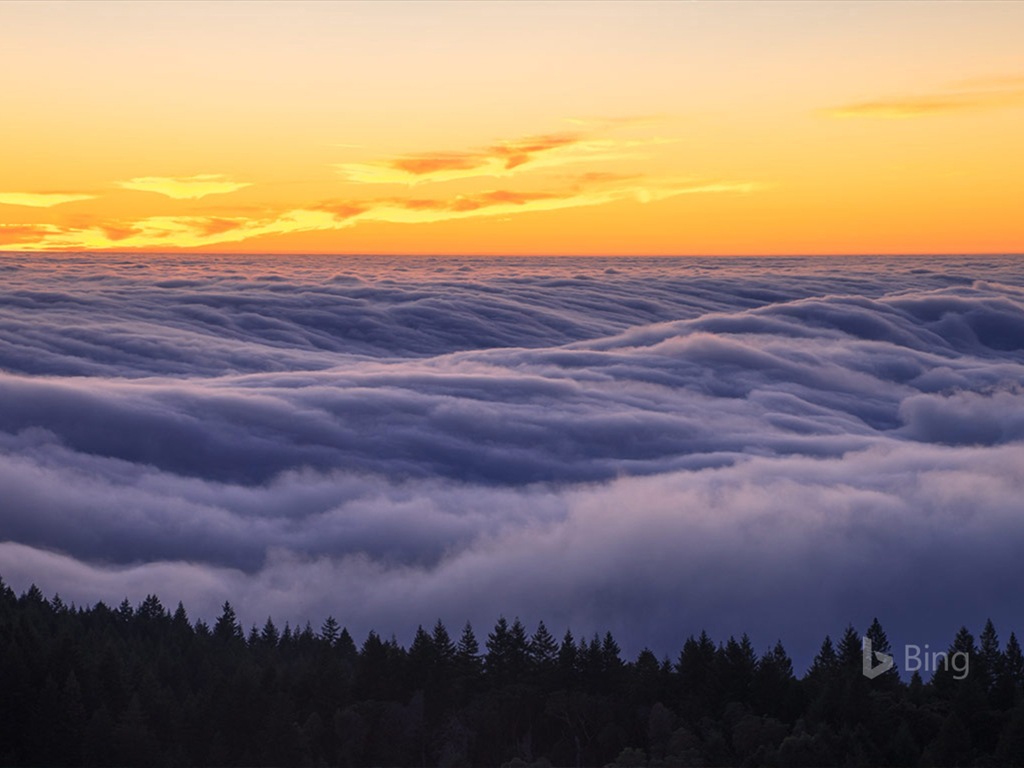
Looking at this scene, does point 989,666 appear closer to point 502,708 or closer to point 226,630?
point 502,708

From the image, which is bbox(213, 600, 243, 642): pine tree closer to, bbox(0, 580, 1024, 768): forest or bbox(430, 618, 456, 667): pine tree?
bbox(0, 580, 1024, 768): forest

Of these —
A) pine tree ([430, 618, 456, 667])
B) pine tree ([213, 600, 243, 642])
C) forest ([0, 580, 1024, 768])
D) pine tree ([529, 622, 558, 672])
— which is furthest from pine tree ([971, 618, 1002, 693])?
pine tree ([213, 600, 243, 642])

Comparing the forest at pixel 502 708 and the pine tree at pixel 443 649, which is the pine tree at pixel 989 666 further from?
the pine tree at pixel 443 649

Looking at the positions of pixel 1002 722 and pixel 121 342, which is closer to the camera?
pixel 1002 722

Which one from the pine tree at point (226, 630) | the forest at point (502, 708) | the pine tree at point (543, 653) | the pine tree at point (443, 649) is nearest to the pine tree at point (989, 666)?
the forest at point (502, 708)

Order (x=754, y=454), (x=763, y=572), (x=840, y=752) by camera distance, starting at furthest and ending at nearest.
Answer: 1. (x=754, y=454)
2. (x=763, y=572)
3. (x=840, y=752)

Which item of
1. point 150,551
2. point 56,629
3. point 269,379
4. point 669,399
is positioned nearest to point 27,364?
point 269,379

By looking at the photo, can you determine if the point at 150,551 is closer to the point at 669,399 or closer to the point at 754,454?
the point at 754,454

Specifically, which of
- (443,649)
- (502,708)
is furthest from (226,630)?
(502,708)
